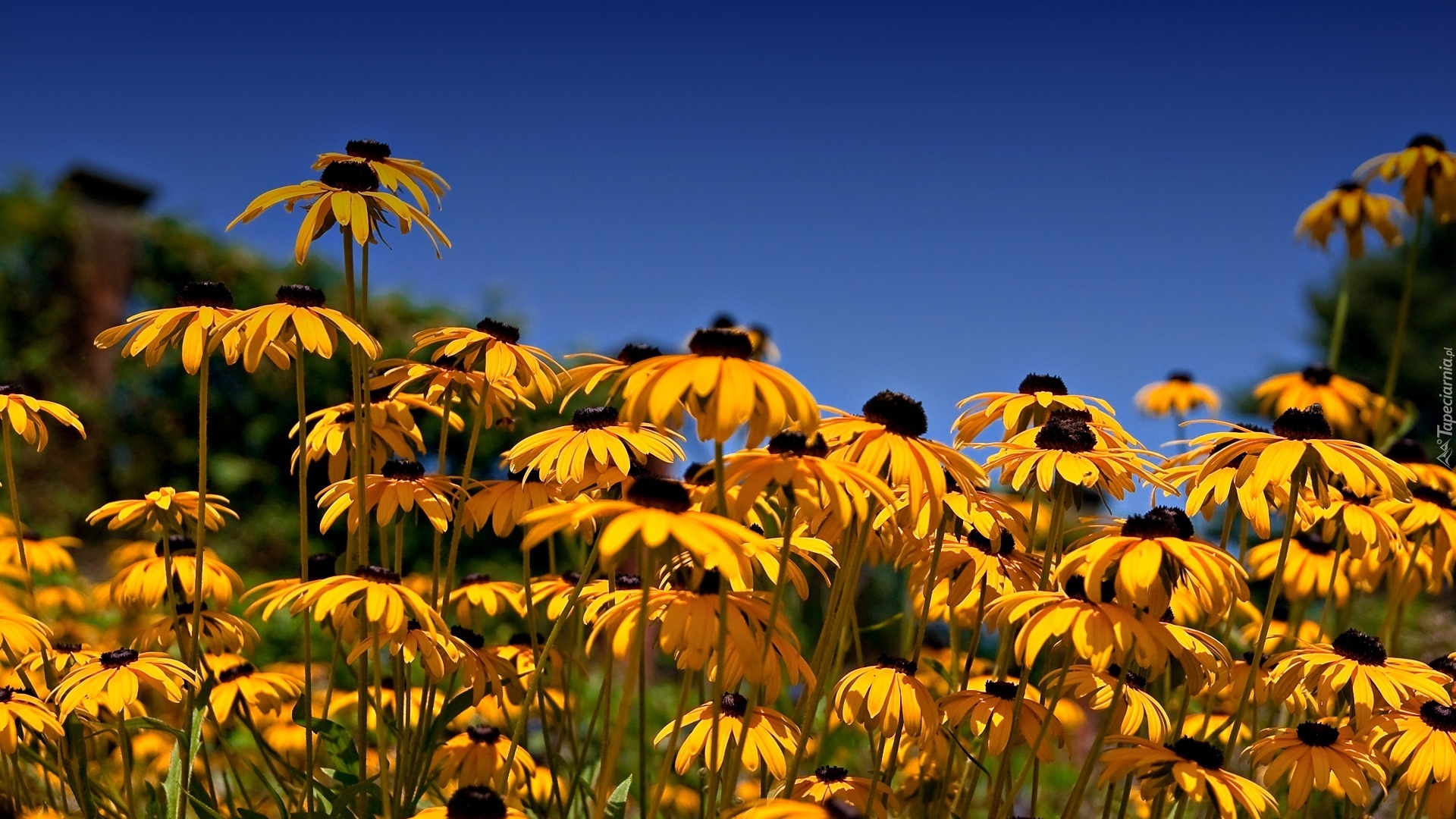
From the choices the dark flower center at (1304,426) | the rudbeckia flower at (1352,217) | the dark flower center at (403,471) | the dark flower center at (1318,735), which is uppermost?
the rudbeckia flower at (1352,217)

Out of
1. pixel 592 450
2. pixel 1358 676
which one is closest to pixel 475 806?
pixel 592 450

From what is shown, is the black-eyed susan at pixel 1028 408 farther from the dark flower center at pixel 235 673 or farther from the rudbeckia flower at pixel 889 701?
the dark flower center at pixel 235 673

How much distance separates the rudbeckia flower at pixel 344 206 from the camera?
7.33 feet

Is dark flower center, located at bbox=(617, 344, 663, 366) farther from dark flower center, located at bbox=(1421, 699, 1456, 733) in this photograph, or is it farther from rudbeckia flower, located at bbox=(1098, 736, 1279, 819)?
dark flower center, located at bbox=(1421, 699, 1456, 733)

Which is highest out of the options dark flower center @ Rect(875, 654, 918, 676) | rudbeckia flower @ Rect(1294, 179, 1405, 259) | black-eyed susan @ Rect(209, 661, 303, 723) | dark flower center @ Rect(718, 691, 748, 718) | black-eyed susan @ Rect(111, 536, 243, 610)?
rudbeckia flower @ Rect(1294, 179, 1405, 259)

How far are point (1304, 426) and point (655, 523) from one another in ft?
4.88

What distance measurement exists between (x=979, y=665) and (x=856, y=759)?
1565 mm

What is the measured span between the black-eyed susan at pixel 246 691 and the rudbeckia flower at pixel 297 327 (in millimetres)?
1095

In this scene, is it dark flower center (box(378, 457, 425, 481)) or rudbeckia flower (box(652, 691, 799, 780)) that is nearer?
rudbeckia flower (box(652, 691, 799, 780))

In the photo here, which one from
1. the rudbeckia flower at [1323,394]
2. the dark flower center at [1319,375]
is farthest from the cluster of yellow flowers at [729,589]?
the dark flower center at [1319,375]

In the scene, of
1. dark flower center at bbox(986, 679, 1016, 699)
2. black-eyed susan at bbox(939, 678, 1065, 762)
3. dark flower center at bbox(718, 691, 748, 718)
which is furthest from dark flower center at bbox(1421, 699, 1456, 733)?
dark flower center at bbox(718, 691, 748, 718)

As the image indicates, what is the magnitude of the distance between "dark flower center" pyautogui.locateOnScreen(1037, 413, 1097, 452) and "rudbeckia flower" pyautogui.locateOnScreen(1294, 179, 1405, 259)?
283cm

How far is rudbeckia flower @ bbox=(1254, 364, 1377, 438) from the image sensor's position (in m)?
4.54

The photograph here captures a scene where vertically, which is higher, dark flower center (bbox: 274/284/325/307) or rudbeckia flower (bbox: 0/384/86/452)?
dark flower center (bbox: 274/284/325/307)
